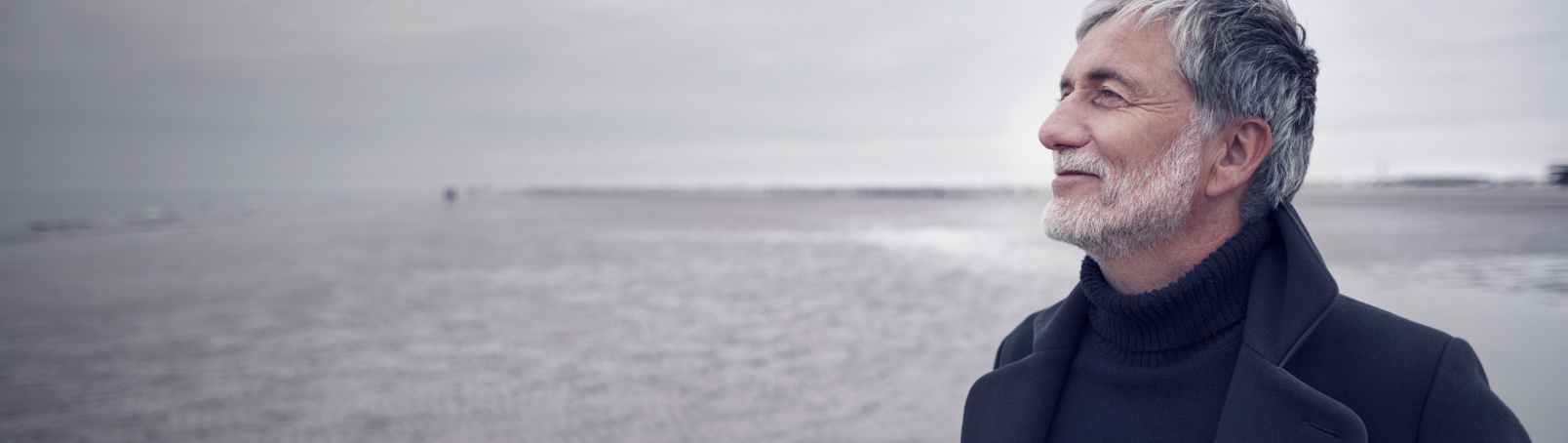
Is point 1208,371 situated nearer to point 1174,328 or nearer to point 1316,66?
point 1174,328

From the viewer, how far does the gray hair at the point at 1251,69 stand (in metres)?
1.57

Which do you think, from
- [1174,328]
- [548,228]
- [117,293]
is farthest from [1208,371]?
[548,228]

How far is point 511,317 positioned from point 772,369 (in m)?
4.79

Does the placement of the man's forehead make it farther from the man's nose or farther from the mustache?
the mustache

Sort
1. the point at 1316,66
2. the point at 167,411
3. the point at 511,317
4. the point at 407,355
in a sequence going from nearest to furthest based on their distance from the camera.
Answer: the point at 1316,66 < the point at 167,411 < the point at 407,355 < the point at 511,317

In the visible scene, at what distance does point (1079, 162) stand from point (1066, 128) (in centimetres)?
9

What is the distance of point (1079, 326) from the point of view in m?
1.91

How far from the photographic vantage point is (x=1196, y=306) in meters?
1.57

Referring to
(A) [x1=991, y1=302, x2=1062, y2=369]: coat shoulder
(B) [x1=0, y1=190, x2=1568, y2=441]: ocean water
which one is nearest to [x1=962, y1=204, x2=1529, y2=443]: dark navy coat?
(A) [x1=991, y1=302, x2=1062, y2=369]: coat shoulder

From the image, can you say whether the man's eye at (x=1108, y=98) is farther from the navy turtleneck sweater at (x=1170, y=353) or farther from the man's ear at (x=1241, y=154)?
the navy turtleneck sweater at (x=1170, y=353)

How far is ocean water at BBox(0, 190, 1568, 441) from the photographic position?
6.23 meters

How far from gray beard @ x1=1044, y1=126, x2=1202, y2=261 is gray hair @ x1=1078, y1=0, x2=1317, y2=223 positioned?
0.30 ft

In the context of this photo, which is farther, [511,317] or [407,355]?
[511,317]

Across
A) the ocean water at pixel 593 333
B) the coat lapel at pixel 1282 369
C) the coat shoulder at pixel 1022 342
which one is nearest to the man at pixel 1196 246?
the coat lapel at pixel 1282 369
